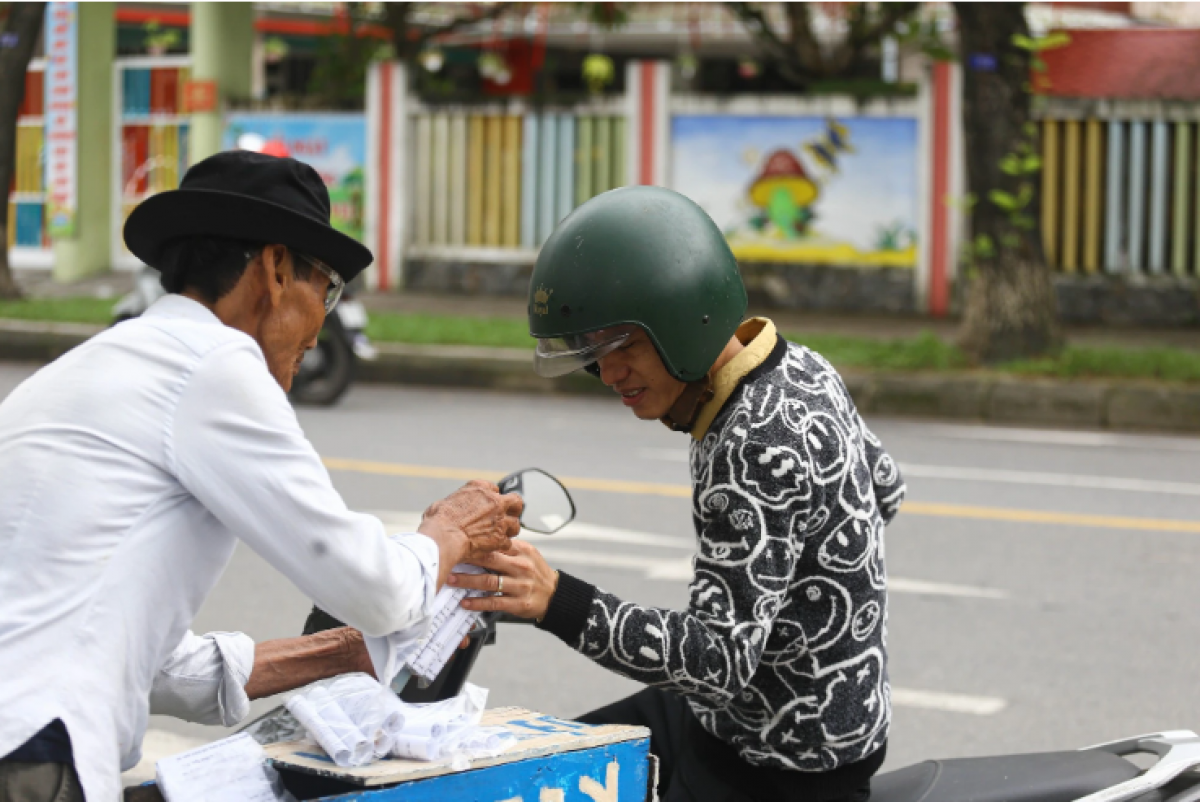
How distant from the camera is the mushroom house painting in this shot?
15477mm

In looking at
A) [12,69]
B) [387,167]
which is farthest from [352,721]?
[387,167]

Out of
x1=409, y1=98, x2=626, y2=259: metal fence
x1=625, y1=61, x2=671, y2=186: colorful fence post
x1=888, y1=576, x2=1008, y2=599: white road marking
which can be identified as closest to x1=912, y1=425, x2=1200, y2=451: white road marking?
x1=888, y1=576, x2=1008, y2=599: white road marking

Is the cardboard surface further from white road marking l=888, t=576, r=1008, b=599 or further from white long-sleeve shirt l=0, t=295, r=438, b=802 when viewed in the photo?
white road marking l=888, t=576, r=1008, b=599

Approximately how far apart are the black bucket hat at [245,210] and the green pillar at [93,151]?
57.8 ft

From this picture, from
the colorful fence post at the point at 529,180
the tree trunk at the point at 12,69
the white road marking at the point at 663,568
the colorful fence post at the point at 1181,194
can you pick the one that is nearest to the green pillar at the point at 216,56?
the tree trunk at the point at 12,69

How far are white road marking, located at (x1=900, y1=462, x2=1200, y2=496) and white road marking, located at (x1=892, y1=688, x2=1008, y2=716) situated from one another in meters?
3.63

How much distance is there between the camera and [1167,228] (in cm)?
1494

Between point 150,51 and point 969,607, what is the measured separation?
1877 cm

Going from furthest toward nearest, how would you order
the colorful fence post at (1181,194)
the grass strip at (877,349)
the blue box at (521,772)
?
the colorful fence post at (1181,194) < the grass strip at (877,349) < the blue box at (521,772)

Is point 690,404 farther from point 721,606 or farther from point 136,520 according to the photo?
point 136,520

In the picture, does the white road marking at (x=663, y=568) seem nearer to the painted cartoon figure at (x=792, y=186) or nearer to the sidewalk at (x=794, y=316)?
the sidewalk at (x=794, y=316)

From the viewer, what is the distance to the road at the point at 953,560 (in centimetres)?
486

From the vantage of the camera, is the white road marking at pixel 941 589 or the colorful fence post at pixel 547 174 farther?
the colorful fence post at pixel 547 174

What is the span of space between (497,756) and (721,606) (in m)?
Result: 0.38
